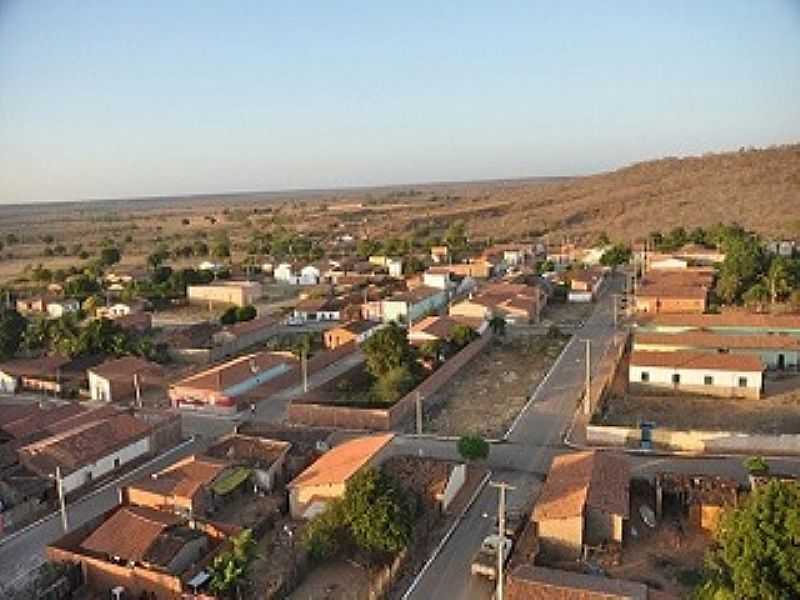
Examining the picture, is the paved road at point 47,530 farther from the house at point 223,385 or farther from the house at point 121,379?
the house at point 121,379

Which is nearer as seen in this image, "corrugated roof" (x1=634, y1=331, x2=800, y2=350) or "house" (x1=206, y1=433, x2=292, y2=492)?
"house" (x1=206, y1=433, x2=292, y2=492)

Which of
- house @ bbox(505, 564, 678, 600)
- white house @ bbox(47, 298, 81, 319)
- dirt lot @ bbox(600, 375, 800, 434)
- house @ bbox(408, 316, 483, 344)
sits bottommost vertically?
dirt lot @ bbox(600, 375, 800, 434)

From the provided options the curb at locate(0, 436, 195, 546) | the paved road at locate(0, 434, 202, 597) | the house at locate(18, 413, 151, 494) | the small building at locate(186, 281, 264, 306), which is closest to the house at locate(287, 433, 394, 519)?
the paved road at locate(0, 434, 202, 597)

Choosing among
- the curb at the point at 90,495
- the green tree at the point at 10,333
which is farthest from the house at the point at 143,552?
the green tree at the point at 10,333

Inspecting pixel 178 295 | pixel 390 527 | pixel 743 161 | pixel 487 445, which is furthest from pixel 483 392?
pixel 743 161

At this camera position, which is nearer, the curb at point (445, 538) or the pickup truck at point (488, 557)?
the curb at point (445, 538)

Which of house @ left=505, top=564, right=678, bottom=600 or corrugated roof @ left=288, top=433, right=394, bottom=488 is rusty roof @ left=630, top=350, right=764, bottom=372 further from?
house @ left=505, top=564, right=678, bottom=600

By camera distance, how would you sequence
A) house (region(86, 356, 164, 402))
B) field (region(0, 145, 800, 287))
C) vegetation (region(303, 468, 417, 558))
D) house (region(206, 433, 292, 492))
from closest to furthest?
vegetation (region(303, 468, 417, 558)) < house (region(206, 433, 292, 492)) < house (region(86, 356, 164, 402)) < field (region(0, 145, 800, 287))
